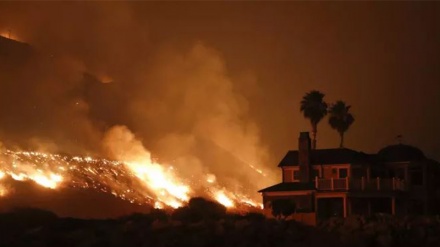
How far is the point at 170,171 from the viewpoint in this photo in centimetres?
8525

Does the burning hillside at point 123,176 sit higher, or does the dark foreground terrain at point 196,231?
the burning hillside at point 123,176

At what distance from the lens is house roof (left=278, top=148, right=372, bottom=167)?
70.9 m

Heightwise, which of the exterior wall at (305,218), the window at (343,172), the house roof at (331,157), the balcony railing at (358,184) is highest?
the house roof at (331,157)

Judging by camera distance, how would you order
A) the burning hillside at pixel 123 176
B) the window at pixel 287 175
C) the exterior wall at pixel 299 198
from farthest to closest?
the window at pixel 287 175
the exterior wall at pixel 299 198
the burning hillside at pixel 123 176

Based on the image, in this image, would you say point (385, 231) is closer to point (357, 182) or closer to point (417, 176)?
point (357, 182)

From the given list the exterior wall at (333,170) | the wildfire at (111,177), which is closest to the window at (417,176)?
the exterior wall at (333,170)

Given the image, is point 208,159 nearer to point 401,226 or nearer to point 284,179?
point 284,179

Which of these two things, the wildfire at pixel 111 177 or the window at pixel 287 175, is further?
the window at pixel 287 175

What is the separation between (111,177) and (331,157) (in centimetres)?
1875

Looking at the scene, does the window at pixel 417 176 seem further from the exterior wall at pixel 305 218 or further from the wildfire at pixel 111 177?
the wildfire at pixel 111 177

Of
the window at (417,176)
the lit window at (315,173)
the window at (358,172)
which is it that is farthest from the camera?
the window at (417,176)

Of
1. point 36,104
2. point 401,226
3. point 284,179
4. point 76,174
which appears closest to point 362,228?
point 401,226

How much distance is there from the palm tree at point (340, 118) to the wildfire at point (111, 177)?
40.0ft

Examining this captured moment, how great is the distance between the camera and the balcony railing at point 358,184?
222 ft
